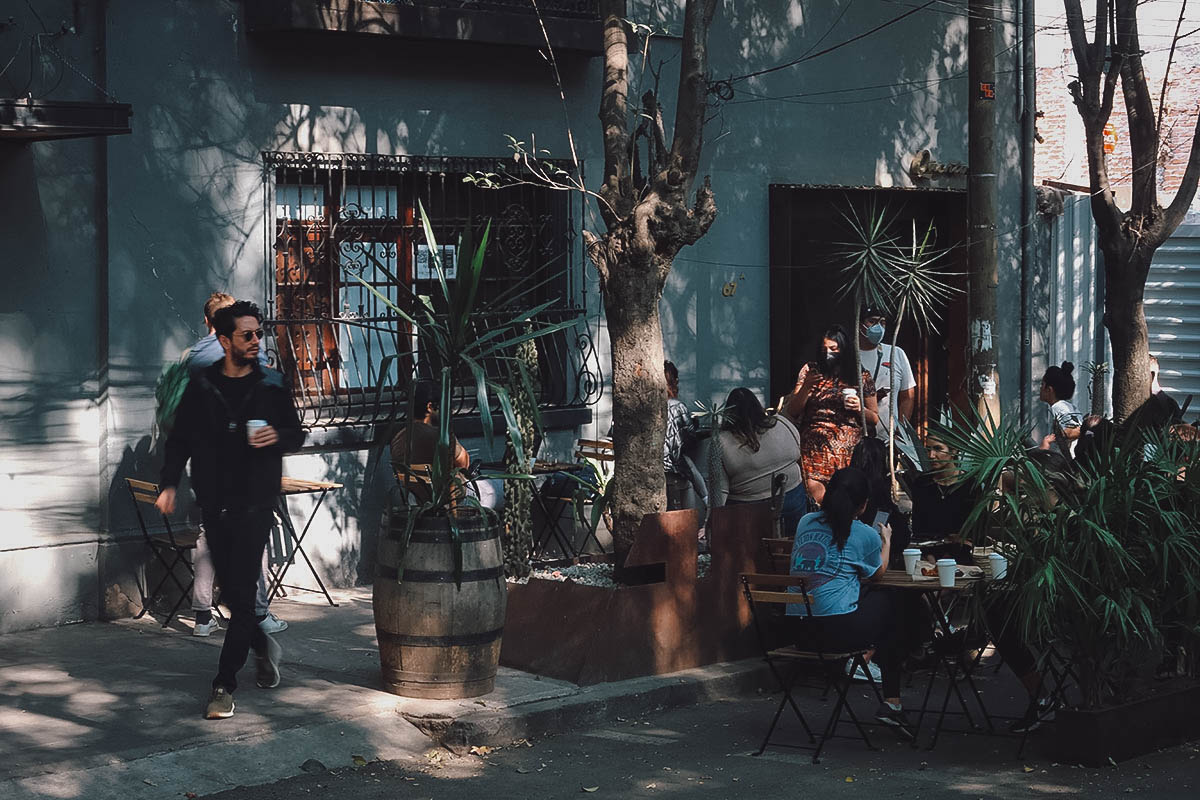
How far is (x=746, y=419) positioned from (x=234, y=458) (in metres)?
3.68

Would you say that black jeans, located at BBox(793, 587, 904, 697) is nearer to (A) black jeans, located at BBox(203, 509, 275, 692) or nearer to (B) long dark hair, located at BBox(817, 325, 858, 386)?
(A) black jeans, located at BBox(203, 509, 275, 692)

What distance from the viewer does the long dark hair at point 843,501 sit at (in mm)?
7953

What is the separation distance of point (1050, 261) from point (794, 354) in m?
3.97

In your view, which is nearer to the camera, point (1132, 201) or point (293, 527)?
point (293, 527)

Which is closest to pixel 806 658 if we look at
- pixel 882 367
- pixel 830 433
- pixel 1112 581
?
pixel 1112 581

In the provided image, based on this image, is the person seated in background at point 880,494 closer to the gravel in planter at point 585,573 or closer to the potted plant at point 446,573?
the gravel in planter at point 585,573

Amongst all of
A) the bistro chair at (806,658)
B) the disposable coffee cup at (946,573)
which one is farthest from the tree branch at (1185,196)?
the bistro chair at (806,658)

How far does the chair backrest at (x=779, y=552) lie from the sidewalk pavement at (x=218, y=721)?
1.90ft

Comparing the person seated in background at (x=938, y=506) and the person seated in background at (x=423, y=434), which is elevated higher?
the person seated in background at (x=423, y=434)

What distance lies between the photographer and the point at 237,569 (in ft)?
25.3

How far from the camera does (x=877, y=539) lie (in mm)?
7996

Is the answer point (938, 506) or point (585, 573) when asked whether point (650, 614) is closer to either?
point (585, 573)

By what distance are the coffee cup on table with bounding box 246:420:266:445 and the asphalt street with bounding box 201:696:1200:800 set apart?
154cm

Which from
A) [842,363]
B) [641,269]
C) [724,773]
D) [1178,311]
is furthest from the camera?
[1178,311]
